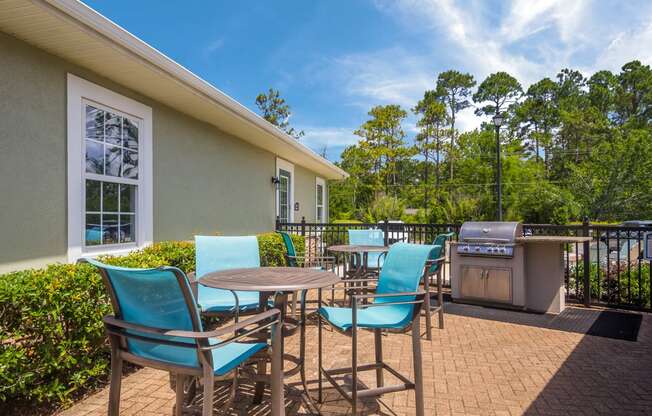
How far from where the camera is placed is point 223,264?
318 centimetres

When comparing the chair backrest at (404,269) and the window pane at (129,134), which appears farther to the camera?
the window pane at (129,134)

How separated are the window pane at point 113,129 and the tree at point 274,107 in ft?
65.3

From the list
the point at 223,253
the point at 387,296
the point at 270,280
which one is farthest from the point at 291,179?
the point at 387,296

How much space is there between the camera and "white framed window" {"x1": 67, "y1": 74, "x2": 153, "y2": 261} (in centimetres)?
362

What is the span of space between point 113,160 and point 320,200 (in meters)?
8.79

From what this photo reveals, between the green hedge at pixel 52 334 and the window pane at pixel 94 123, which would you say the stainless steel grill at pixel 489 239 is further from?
the window pane at pixel 94 123

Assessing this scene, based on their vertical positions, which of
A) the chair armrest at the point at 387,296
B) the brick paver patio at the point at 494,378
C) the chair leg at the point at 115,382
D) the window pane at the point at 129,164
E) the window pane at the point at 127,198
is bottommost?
the brick paver patio at the point at 494,378

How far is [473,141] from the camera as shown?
25594 mm

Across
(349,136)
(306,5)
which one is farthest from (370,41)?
(349,136)

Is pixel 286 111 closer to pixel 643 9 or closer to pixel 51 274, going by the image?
pixel 643 9

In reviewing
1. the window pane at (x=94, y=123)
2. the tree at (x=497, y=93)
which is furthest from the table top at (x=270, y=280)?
the tree at (x=497, y=93)

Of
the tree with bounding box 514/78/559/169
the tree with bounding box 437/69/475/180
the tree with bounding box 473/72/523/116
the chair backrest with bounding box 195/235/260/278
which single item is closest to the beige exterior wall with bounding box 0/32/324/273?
the chair backrest with bounding box 195/235/260/278

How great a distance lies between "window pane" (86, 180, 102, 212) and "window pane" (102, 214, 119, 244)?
15 centimetres

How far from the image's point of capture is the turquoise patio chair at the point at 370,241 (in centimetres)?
543
